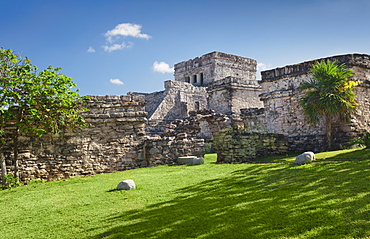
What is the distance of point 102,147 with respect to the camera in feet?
35.3

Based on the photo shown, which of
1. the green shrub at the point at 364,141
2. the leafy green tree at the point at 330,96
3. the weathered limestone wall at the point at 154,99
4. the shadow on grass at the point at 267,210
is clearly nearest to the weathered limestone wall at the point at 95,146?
the shadow on grass at the point at 267,210

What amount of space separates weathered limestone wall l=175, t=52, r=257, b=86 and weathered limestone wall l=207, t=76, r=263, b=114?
549 centimetres

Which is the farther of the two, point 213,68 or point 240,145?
point 213,68

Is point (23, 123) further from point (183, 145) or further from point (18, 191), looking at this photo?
point (183, 145)

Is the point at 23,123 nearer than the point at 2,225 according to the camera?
No

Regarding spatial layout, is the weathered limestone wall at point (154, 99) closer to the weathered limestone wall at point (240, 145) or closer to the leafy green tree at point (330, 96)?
the weathered limestone wall at point (240, 145)

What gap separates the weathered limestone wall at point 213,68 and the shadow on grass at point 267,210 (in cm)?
2168

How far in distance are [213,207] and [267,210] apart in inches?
34.8

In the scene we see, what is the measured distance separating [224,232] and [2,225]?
370 centimetres

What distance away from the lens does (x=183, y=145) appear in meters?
11.4

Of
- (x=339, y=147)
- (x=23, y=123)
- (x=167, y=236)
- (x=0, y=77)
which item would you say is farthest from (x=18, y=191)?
(x=339, y=147)

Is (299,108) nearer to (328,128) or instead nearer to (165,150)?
(328,128)

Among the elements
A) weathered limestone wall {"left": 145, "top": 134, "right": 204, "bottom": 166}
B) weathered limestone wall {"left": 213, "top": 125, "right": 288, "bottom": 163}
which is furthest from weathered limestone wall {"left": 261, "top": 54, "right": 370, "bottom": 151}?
weathered limestone wall {"left": 145, "top": 134, "right": 204, "bottom": 166}

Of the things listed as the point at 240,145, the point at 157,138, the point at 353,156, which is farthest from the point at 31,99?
the point at 353,156
